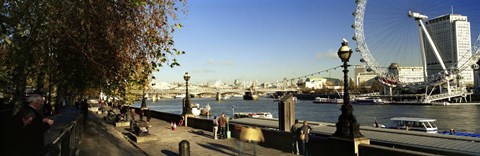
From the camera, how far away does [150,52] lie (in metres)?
12.0

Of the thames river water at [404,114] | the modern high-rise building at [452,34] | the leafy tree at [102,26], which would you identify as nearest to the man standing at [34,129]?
the leafy tree at [102,26]

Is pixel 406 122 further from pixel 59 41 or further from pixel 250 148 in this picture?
pixel 59 41

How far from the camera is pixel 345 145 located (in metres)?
12.5

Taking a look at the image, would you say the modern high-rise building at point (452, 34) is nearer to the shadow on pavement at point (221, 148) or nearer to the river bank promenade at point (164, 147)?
the river bank promenade at point (164, 147)

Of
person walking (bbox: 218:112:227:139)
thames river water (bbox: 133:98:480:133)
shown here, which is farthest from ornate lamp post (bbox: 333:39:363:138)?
thames river water (bbox: 133:98:480:133)

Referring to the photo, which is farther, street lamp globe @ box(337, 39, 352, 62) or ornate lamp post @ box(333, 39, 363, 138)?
street lamp globe @ box(337, 39, 352, 62)

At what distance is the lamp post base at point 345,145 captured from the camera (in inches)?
480

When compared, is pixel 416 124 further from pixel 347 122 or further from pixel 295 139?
pixel 347 122

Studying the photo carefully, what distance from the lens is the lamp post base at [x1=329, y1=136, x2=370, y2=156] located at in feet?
40.0

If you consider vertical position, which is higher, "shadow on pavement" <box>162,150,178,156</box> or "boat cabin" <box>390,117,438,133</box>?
"shadow on pavement" <box>162,150,178,156</box>

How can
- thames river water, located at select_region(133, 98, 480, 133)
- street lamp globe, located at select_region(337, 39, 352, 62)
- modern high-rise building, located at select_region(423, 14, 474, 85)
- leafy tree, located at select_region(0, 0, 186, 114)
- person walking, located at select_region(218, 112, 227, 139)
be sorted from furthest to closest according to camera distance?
modern high-rise building, located at select_region(423, 14, 474, 85), thames river water, located at select_region(133, 98, 480, 133), person walking, located at select_region(218, 112, 227, 139), street lamp globe, located at select_region(337, 39, 352, 62), leafy tree, located at select_region(0, 0, 186, 114)

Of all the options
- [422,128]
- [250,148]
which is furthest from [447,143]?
[422,128]

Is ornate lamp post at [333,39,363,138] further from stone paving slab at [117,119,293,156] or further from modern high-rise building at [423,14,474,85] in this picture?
modern high-rise building at [423,14,474,85]

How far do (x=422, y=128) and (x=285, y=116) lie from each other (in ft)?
82.0
